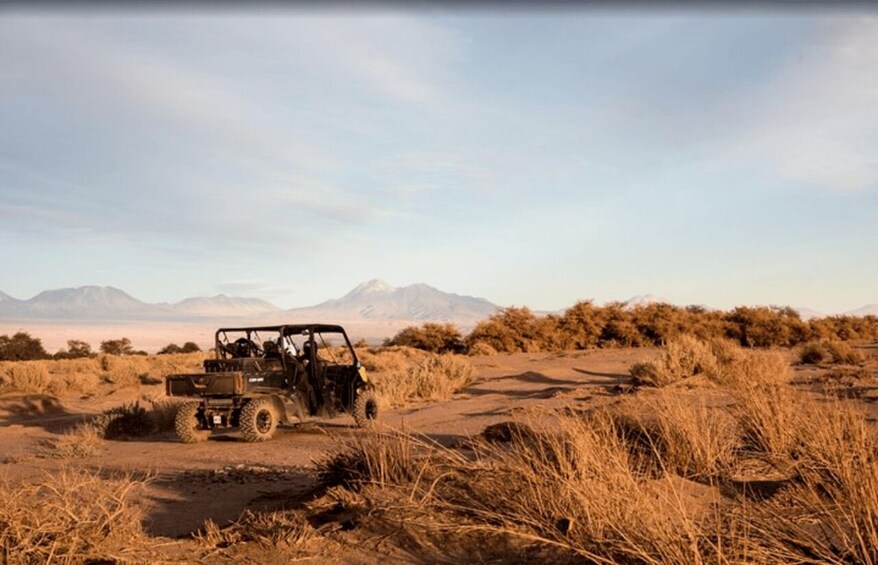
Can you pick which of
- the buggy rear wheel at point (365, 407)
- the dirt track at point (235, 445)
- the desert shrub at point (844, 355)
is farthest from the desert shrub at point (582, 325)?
the buggy rear wheel at point (365, 407)

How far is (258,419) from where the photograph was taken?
535 inches

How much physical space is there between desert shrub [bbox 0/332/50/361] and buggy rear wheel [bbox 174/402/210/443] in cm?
3540

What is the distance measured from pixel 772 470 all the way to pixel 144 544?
565 cm

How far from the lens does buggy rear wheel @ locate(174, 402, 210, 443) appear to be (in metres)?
13.8

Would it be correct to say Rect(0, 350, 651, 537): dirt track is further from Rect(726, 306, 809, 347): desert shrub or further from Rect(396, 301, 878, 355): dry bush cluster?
Rect(726, 306, 809, 347): desert shrub

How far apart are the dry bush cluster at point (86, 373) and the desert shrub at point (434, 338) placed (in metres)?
11.3

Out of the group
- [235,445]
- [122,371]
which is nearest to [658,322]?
[122,371]

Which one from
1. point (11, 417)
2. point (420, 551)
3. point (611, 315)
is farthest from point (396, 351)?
point (420, 551)

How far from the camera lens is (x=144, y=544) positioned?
18.4 feet

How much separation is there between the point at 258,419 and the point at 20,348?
1512 inches

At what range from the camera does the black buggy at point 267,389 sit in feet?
44.9

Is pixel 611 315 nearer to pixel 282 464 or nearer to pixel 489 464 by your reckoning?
pixel 282 464

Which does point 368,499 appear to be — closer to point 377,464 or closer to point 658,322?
point 377,464

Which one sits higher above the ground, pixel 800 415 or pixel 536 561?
pixel 800 415
